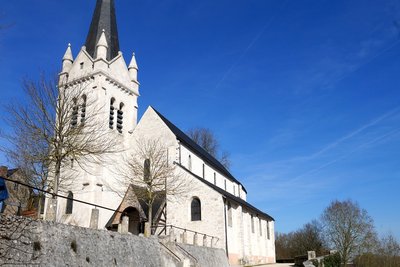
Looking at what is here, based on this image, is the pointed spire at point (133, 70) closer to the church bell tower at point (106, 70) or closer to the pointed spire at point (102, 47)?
the church bell tower at point (106, 70)

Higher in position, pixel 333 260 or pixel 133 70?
pixel 133 70

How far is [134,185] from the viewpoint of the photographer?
87.2 ft

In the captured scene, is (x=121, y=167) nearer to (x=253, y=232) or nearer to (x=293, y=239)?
(x=253, y=232)

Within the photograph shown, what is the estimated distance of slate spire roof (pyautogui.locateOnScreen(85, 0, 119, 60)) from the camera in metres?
34.9

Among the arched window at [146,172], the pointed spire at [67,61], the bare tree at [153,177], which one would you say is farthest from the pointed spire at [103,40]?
the arched window at [146,172]

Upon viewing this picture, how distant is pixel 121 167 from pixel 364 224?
2767cm

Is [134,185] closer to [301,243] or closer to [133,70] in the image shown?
[133,70]

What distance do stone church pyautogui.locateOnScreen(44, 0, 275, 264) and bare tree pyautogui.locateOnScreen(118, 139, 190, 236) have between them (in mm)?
417

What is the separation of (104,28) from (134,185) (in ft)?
56.2

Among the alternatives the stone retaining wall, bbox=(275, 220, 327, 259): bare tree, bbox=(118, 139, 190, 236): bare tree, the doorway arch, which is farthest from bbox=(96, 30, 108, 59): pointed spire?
bbox=(275, 220, 327, 259): bare tree

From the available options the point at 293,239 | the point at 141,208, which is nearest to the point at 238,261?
the point at 141,208

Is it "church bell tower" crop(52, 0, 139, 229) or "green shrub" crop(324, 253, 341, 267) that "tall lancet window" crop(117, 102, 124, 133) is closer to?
"church bell tower" crop(52, 0, 139, 229)

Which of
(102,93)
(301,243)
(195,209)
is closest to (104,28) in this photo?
(102,93)

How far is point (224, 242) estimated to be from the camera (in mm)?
26656
